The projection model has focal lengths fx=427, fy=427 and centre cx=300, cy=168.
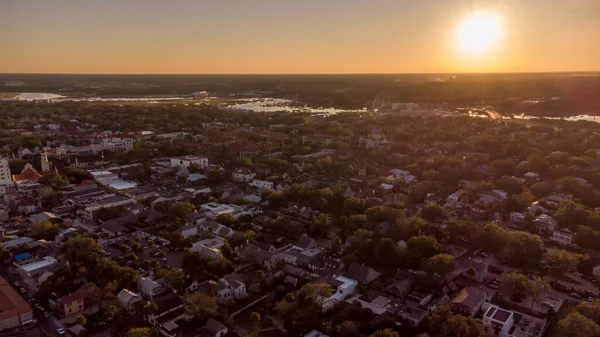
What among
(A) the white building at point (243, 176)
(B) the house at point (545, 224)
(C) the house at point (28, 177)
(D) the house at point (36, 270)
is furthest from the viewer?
(A) the white building at point (243, 176)

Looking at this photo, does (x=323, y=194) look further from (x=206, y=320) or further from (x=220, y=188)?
(x=206, y=320)

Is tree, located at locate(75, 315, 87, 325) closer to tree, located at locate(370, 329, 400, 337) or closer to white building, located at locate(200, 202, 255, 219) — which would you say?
tree, located at locate(370, 329, 400, 337)

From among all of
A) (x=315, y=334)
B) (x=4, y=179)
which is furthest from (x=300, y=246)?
(x=4, y=179)

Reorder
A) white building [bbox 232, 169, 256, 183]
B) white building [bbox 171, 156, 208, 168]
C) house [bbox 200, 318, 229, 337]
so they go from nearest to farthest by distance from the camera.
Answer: house [bbox 200, 318, 229, 337] → white building [bbox 232, 169, 256, 183] → white building [bbox 171, 156, 208, 168]

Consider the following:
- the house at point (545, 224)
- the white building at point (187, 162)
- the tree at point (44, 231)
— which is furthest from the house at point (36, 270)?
the house at point (545, 224)

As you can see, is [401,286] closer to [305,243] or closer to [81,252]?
[305,243]

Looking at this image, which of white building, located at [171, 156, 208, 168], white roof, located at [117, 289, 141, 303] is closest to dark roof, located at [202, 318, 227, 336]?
white roof, located at [117, 289, 141, 303]

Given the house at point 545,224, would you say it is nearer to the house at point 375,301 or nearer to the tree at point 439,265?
the tree at point 439,265

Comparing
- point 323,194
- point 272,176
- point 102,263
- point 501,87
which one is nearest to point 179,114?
point 272,176
